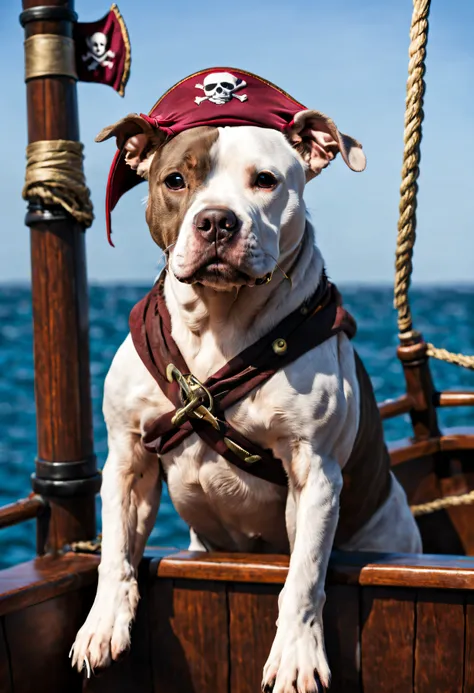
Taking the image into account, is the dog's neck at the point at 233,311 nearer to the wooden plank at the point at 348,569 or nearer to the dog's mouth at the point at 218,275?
the dog's mouth at the point at 218,275

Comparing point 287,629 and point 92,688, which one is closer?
point 287,629

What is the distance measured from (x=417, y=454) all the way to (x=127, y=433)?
1491 millimetres

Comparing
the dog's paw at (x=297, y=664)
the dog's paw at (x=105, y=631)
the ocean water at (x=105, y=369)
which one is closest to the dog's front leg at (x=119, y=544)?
the dog's paw at (x=105, y=631)

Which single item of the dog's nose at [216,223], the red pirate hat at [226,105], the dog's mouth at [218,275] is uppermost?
the red pirate hat at [226,105]

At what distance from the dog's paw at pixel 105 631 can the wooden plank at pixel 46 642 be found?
0.23 feet

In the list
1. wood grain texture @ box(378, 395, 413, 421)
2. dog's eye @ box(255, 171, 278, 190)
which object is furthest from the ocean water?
dog's eye @ box(255, 171, 278, 190)

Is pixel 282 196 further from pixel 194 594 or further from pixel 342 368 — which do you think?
pixel 194 594

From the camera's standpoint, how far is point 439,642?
199cm

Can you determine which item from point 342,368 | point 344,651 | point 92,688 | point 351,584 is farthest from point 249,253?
point 92,688

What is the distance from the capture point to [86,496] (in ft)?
8.05

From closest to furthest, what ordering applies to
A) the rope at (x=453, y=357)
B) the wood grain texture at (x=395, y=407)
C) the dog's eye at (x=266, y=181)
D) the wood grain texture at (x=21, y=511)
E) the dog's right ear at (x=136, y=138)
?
the dog's eye at (x=266, y=181), the dog's right ear at (x=136, y=138), the wood grain texture at (x=21, y=511), the rope at (x=453, y=357), the wood grain texture at (x=395, y=407)

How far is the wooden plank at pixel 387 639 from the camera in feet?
6.61

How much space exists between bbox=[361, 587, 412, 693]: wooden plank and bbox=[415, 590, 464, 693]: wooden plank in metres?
0.02

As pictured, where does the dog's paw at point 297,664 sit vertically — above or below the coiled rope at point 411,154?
below
